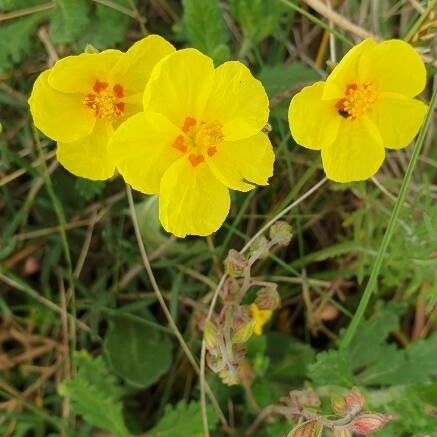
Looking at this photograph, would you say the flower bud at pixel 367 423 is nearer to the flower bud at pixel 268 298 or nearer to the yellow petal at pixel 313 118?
the flower bud at pixel 268 298

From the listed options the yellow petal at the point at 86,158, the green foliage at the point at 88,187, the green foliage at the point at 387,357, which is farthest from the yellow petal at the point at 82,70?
the green foliage at the point at 387,357

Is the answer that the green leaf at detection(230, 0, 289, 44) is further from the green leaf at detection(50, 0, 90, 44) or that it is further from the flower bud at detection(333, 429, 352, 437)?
the flower bud at detection(333, 429, 352, 437)

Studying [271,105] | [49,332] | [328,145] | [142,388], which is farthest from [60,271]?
[328,145]

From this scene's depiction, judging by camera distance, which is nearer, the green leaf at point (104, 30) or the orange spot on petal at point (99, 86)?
the orange spot on petal at point (99, 86)

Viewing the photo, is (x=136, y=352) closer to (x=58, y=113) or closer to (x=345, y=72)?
(x=58, y=113)

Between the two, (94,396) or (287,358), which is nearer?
(94,396)

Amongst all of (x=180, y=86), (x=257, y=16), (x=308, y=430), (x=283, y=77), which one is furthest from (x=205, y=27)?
(x=308, y=430)
